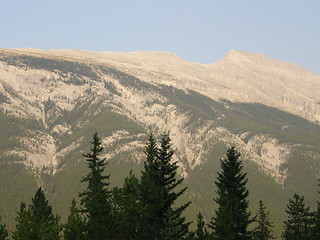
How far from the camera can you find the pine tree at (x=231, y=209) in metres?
45.2

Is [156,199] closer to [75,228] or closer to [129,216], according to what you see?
[129,216]

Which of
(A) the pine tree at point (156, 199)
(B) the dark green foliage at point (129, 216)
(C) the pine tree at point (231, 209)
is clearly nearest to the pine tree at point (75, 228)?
(B) the dark green foliage at point (129, 216)

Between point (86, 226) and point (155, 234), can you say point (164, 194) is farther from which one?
point (86, 226)

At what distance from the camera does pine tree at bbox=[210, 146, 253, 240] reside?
45.2 meters

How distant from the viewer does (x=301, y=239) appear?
7131cm

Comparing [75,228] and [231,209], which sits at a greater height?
[231,209]

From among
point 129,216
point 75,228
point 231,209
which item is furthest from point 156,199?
point 75,228

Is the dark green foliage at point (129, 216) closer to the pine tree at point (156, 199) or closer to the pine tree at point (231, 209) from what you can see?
the pine tree at point (156, 199)

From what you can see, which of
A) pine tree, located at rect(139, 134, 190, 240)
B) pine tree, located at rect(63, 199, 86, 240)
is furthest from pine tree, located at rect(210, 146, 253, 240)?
pine tree, located at rect(63, 199, 86, 240)

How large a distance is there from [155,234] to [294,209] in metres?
38.5

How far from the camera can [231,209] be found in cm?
4644

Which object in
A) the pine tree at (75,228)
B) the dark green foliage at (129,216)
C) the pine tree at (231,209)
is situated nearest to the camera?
the pine tree at (231,209)

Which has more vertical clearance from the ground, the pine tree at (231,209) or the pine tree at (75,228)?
the pine tree at (231,209)

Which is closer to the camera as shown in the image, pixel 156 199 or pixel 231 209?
pixel 156 199
